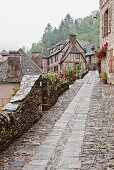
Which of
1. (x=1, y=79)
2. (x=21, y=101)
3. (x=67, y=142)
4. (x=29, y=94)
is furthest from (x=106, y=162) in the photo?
(x=1, y=79)

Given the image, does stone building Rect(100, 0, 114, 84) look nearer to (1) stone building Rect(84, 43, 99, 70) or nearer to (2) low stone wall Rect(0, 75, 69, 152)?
(2) low stone wall Rect(0, 75, 69, 152)

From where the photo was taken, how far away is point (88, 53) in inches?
1793

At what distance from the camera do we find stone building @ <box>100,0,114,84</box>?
13462 millimetres

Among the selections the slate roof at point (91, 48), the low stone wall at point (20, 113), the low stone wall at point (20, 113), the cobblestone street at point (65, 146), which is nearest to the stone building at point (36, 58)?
the low stone wall at point (20, 113)

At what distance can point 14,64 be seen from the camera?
1390 cm

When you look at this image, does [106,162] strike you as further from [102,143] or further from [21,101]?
[21,101]

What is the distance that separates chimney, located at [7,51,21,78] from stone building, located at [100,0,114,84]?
6.32 metres

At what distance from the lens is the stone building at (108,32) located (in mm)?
13462

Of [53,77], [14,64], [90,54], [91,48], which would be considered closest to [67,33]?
[91,48]

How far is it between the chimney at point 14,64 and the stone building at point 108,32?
6315 millimetres

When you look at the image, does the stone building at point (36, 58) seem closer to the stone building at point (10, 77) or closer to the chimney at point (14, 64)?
the stone building at point (10, 77)

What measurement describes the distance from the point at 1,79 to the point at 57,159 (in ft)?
Answer: 40.0

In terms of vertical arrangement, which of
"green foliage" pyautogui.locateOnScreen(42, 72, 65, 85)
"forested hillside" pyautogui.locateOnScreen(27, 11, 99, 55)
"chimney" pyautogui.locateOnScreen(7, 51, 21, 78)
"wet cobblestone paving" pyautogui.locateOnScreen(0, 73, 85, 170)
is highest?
"forested hillside" pyautogui.locateOnScreen(27, 11, 99, 55)

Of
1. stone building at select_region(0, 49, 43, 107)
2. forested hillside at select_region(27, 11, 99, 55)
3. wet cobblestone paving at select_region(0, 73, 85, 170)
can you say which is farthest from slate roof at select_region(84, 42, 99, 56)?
wet cobblestone paving at select_region(0, 73, 85, 170)
